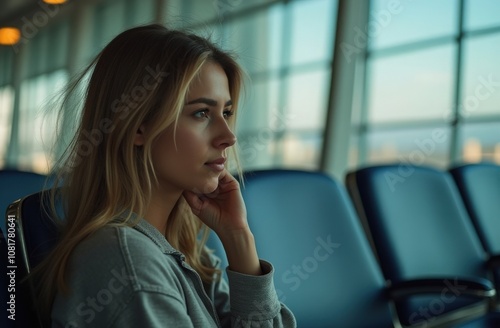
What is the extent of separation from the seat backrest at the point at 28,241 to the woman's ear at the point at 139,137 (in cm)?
22

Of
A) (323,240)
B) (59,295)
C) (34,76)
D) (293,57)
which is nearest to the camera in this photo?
(59,295)

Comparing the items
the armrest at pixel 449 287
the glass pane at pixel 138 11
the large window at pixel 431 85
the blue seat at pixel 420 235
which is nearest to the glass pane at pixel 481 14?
the large window at pixel 431 85

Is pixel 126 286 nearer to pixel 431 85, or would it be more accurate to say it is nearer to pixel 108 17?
pixel 431 85

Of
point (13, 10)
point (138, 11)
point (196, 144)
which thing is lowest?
point (196, 144)

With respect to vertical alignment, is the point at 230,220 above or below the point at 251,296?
above

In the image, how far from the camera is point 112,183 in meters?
1.20

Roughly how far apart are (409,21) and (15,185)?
17.1 feet

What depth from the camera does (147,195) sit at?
4.14ft

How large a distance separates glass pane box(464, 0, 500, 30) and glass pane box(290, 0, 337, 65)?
67.0 inches

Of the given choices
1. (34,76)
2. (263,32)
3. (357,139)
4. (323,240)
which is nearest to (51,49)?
(34,76)

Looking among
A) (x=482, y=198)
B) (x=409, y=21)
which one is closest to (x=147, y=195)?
(x=482, y=198)

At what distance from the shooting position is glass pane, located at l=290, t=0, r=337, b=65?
22.6ft

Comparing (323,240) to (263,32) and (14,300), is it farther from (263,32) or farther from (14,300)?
(263,32)

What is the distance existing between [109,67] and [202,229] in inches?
19.9
